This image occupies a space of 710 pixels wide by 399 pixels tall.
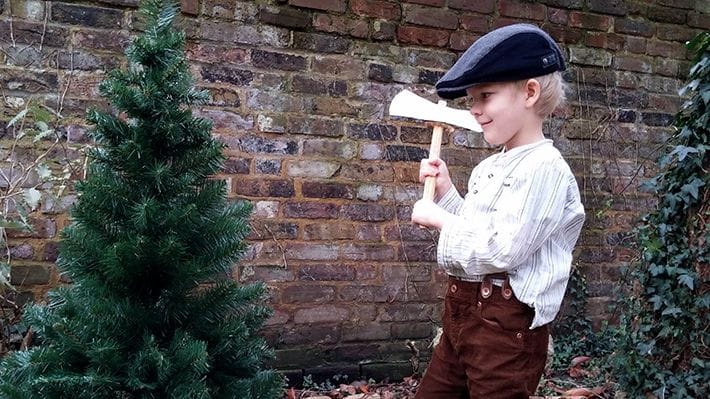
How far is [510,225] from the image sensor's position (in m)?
1.67

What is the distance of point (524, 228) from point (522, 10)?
2646 mm

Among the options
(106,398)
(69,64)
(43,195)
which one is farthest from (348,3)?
(106,398)

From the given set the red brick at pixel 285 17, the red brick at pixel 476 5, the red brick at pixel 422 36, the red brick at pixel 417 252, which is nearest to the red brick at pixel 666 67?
the red brick at pixel 476 5

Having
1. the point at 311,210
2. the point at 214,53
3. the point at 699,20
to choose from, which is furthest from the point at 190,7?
the point at 699,20

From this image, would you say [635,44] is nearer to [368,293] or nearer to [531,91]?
[368,293]

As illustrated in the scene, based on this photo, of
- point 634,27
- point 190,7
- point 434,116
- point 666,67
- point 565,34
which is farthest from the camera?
point 666,67

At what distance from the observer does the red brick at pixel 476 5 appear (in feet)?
12.4

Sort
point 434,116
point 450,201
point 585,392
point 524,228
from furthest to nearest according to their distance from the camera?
point 585,392 < point 450,201 < point 434,116 < point 524,228

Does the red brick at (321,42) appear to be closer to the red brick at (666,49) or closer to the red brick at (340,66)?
the red brick at (340,66)

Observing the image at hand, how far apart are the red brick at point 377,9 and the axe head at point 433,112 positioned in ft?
5.72

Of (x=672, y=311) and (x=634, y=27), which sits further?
(x=634, y=27)

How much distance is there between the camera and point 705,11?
4391 mm

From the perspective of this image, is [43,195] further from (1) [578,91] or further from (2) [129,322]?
(1) [578,91]

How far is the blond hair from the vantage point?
1.78 m
